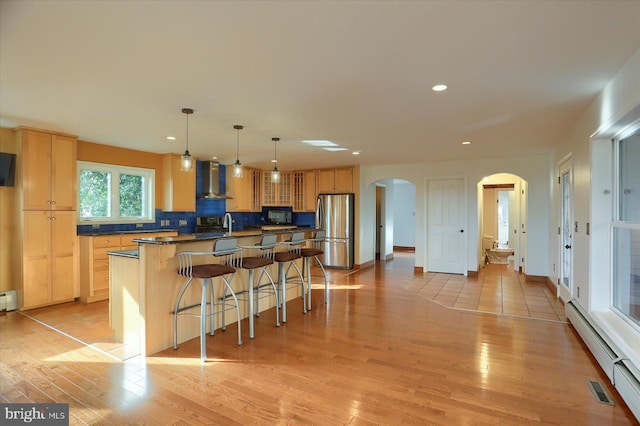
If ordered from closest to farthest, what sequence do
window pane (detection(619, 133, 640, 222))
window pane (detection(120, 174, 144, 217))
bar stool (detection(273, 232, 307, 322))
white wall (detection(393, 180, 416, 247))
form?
window pane (detection(619, 133, 640, 222)) → bar stool (detection(273, 232, 307, 322)) → window pane (detection(120, 174, 144, 217)) → white wall (detection(393, 180, 416, 247))

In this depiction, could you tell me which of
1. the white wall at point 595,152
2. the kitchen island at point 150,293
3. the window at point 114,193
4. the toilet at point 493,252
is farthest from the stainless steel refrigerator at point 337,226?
the kitchen island at point 150,293

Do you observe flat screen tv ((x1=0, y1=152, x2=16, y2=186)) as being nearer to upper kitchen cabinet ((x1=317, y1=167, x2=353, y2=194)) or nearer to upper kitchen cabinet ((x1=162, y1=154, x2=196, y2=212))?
upper kitchen cabinet ((x1=162, y1=154, x2=196, y2=212))

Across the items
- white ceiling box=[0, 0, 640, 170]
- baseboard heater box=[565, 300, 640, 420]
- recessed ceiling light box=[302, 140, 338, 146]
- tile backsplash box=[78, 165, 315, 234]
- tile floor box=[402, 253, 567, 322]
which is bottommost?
tile floor box=[402, 253, 567, 322]

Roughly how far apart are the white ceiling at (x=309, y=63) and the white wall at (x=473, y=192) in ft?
7.22

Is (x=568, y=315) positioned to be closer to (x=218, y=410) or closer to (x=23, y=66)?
(x=218, y=410)

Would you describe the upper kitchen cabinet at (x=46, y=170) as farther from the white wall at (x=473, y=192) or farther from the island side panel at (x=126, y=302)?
the white wall at (x=473, y=192)

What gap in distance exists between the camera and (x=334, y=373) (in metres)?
2.77

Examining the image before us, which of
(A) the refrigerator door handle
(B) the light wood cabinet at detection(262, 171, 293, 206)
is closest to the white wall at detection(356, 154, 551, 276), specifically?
(A) the refrigerator door handle

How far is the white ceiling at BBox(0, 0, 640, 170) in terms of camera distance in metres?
1.87

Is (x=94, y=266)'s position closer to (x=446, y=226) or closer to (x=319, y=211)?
(x=319, y=211)

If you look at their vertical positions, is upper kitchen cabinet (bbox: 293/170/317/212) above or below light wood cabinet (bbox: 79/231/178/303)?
above

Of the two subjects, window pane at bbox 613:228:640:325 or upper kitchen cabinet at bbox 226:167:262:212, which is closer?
window pane at bbox 613:228:640:325

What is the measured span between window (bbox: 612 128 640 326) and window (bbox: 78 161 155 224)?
258 inches

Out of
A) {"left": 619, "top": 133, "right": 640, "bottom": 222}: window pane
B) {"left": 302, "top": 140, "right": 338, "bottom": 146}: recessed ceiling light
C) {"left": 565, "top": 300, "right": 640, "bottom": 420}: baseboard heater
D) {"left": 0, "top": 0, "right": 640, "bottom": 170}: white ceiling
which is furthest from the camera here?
{"left": 302, "top": 140, "right": 338, "bottom": 146}: recessed ceiling light
